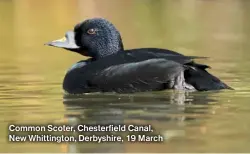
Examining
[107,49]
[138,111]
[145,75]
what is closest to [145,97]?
[145,75]

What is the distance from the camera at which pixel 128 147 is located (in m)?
6.46

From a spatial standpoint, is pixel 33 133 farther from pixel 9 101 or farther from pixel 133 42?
pixel 133 42

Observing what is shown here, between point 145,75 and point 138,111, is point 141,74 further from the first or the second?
point 138,111

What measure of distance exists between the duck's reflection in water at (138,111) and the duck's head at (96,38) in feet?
A: 2.61

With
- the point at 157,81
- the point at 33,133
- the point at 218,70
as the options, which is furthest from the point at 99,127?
the point at 218,70

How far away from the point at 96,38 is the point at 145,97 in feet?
3.76

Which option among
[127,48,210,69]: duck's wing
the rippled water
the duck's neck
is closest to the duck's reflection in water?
the rippled water

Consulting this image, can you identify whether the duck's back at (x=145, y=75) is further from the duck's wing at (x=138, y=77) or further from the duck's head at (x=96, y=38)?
the duck's head at (x=96, y=38)

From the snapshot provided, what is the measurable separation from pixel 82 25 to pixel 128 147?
3.25 meters

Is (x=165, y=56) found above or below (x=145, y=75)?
above

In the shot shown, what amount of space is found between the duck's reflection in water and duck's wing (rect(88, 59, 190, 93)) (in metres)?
0.08

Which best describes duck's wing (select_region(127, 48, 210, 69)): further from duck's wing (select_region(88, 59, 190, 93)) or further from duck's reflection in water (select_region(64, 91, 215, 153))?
duck's reflection in water (select_region(64, 91, 215, 153))

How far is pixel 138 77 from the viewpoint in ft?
28.7

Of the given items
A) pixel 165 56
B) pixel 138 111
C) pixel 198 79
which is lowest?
pixel 138 111
